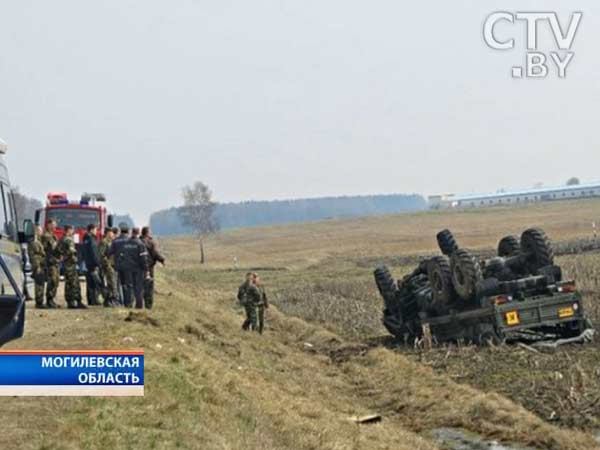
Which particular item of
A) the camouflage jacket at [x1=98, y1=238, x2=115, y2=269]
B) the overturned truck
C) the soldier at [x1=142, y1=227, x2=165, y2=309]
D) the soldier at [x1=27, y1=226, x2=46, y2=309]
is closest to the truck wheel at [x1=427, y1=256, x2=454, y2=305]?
the overturned truck

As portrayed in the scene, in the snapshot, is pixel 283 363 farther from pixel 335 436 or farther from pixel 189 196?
pixel 189 196

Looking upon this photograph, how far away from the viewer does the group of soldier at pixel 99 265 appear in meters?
16.7

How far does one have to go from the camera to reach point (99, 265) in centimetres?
1786

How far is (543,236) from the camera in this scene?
675 inches

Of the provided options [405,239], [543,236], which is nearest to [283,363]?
[543,236]

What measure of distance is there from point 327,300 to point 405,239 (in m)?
51.9

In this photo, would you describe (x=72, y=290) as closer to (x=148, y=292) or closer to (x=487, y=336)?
(x=148, y=292)

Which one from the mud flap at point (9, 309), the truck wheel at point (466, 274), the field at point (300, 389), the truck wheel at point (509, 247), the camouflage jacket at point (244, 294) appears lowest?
the field at point (300, 389)

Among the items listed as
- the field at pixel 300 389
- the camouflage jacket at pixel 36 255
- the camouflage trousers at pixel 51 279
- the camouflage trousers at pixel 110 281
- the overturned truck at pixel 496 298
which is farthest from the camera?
the camouflage trousers at pixel 110 281

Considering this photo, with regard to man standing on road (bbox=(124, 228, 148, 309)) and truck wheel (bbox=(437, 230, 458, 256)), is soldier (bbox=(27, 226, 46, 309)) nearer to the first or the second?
man standing on road (bbox=(124, 228, 148, 309))

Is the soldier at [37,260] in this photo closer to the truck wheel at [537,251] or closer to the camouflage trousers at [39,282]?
the camouflage trousers at [39,282]

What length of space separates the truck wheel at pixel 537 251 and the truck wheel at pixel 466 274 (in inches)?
45.1

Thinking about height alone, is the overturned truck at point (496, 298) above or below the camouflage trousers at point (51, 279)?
below

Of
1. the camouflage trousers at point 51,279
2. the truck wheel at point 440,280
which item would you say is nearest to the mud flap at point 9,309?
the camouflage trousers at point 51,279
